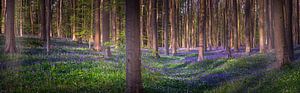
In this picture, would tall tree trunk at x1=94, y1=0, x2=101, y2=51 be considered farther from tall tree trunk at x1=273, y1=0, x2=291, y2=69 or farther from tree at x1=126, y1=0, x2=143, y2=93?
tree at x1=126, y1=0, x2=143, y2=93

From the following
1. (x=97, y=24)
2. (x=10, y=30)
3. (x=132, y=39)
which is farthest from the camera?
(x=97, y=24)

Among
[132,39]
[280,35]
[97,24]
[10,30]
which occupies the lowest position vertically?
[132,39]

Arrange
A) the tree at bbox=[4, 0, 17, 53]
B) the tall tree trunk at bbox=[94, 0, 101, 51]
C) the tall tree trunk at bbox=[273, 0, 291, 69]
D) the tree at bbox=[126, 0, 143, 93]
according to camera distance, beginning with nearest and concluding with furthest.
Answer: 1. the tree at bbox=[126, 0, 143, 93]
2. the tall tree trunk at bbox=[273, 0, 291, 69]
3. the tree at bbox=[4, 0, 17, 53]
4. the tall tree trunk at bbox=[94, 0, 101, 51]

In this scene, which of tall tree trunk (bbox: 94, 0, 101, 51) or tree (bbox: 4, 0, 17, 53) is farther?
tall tree trunk (bbox: 94, 0, 101, 51)

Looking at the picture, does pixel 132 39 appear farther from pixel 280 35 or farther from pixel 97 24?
pixel 97 24

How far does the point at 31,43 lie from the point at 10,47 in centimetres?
1103

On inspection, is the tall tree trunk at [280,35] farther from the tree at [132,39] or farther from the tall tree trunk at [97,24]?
the tall tree trunk at [97,24]

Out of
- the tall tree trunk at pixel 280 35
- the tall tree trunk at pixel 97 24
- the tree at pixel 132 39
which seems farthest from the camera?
the tall tree trunk at pixel 97 24

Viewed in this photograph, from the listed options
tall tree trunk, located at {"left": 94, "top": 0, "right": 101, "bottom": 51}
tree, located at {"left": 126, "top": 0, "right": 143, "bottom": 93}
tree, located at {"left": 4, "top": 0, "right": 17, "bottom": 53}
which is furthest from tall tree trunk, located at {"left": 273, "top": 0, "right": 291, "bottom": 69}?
tall tree trunk, located at {"left": 94, "top": 0, "right": 101, "bottom": 51}

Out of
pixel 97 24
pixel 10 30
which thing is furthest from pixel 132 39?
pixel 97 24

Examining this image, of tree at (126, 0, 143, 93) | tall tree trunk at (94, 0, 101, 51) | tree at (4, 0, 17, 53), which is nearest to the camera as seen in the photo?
tree at (126, 0, 143, 93)

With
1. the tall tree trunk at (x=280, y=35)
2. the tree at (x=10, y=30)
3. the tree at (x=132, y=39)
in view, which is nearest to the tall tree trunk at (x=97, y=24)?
the tree at (x=10, y=30)

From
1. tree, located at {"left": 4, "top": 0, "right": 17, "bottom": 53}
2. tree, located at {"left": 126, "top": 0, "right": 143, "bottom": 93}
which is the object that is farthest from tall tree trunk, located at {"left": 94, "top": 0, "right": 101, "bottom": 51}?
tree, located at {"left": 126, "top": 0, "right": 143, "bottom": 93}

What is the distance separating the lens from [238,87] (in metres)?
14.8
